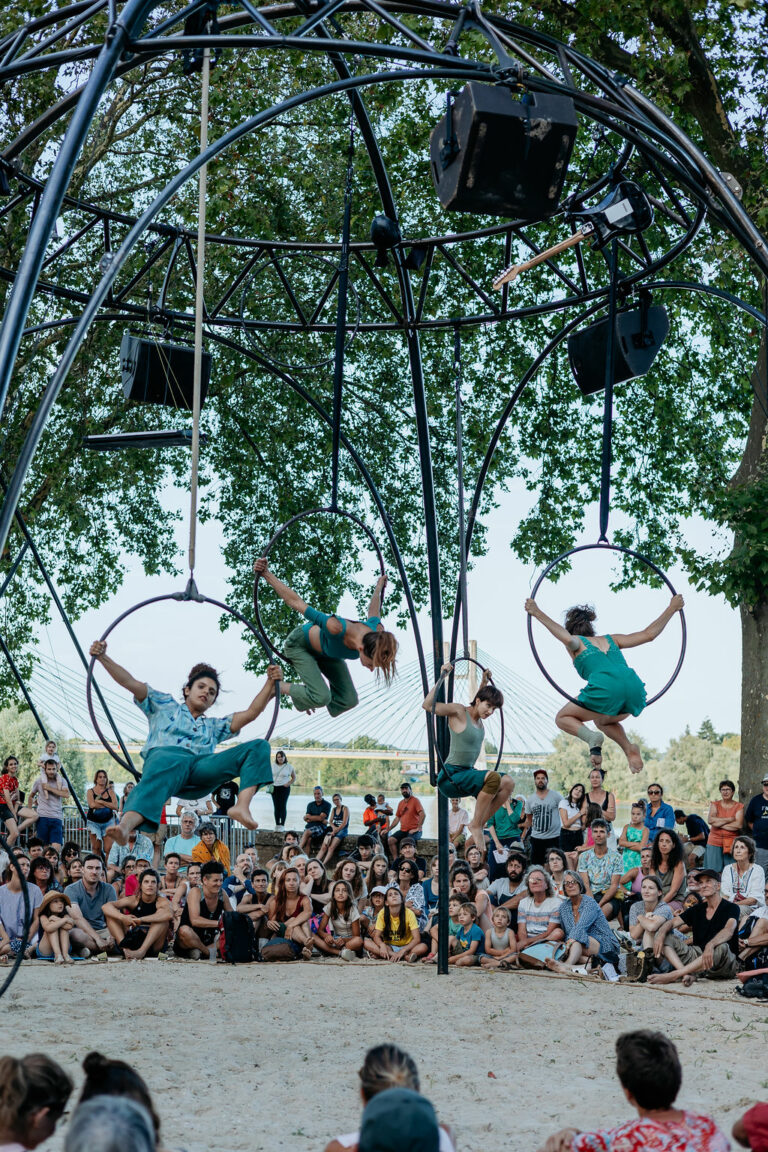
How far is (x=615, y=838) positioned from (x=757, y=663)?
9.23ft

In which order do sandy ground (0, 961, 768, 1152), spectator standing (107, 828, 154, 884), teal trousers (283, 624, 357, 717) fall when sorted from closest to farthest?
sandy ground (0, 961, 768, 1152) → teal trousers (283, 624, 357, 717) → spectator standing (107, 828, 154, 884)

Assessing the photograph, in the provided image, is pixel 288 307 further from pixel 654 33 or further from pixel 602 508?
pixel 602 508

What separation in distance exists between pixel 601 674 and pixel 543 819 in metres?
3.77

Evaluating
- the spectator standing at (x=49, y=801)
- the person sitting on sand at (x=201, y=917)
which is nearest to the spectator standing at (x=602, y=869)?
the person sitting on sand at (x=201, y=917)

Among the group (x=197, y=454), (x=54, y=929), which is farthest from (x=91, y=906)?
(x=197, y=454)

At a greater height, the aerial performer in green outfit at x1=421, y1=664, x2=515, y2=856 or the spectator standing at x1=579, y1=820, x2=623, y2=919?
the aerial performer in green outfit at x1=421, y1=664, x2=515, y2=856

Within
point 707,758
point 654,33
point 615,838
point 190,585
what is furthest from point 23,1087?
point 707,758

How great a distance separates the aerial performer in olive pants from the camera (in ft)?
19.9

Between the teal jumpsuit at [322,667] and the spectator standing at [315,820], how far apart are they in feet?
17.6

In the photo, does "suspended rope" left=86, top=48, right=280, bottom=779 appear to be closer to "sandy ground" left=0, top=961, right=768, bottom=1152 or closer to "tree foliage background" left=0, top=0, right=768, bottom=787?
"sandy ground" left=0, top=961, right=768, bottom=1152

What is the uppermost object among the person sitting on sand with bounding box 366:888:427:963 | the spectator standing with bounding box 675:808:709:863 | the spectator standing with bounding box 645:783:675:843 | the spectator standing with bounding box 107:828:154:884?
the spectator standing with bounding box 645:783:675:843

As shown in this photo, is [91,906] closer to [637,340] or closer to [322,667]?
[322,667]

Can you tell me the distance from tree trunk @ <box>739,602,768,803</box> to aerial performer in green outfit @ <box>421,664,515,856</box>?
468 cm

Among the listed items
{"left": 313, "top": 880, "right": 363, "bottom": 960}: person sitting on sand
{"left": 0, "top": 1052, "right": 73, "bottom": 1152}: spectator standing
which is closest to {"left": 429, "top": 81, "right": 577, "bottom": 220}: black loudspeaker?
{"left": 0, "top": 1052, "right": 73, "bottom": 1152}: spectator standing
